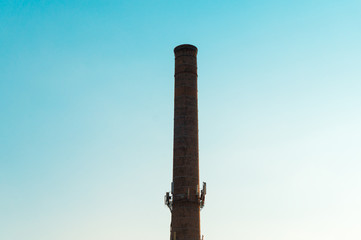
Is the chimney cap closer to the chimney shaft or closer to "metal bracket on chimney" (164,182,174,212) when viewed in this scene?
the chimney shaft

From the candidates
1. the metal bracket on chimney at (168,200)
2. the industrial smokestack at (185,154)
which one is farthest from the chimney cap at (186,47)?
the metal bracket on chimney at (168,200)

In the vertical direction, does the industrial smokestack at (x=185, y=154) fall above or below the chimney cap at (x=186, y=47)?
below

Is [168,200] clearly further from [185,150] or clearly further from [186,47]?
[186,47]

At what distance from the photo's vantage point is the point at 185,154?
39.6 m

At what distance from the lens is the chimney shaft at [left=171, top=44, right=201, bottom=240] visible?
3800 centimetres

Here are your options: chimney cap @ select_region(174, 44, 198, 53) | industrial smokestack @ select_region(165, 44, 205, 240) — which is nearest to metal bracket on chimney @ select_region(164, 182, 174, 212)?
industrial smokestack @ select_region(165, 44, 205, 240)

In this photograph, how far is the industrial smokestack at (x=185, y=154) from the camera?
38.0m

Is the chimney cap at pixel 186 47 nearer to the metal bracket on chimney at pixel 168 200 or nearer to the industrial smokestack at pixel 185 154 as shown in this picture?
the industrial smokestack at pixel 185 154

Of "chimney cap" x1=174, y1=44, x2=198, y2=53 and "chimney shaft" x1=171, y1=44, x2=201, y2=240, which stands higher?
"chimney cap" x1=174, y1=44, x2=198, y2=53

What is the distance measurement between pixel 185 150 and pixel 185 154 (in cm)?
45

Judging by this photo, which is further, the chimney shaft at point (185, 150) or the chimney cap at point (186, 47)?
the chimney cap at point (186, 47)

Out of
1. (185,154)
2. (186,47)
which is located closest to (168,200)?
(185,154)

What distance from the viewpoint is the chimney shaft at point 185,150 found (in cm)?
3800

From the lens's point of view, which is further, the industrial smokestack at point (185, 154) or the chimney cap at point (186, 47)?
the chimney cap at point (186, 47)
